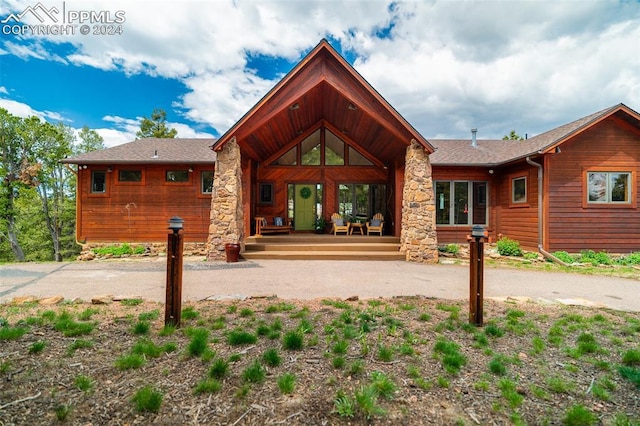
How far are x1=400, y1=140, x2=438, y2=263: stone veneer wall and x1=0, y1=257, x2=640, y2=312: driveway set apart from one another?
2.91ft

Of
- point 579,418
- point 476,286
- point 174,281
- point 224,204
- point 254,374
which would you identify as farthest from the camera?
point 224,204

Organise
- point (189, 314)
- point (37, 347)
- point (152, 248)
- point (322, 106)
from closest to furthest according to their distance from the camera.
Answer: point (37, 347), point (189, 314), point (322, 106), point (152, 248)

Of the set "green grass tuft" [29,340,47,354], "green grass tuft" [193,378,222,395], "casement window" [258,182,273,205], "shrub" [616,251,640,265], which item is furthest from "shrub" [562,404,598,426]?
"casement window" [258,182,273,205]

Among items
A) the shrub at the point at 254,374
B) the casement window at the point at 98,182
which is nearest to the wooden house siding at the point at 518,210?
the shrub at the point at 254,374

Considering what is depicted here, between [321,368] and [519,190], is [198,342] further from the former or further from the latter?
[519,190]

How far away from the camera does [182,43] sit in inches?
349

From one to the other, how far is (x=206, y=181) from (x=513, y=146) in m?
12.6

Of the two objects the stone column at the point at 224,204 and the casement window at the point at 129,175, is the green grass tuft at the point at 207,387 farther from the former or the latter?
the casement window at the point at 129,175

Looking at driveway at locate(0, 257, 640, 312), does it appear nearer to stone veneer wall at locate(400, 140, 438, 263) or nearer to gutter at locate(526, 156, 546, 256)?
stone veneer wall at locate(400, 140, 438, 263)

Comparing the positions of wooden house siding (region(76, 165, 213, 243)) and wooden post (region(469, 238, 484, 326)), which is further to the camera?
wooden house siding (region(76, 165, 213, 243))

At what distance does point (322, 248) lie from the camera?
957 centimetres

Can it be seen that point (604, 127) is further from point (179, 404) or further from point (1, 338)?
point (1, 338)

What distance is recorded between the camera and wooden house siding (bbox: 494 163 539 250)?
1012cm

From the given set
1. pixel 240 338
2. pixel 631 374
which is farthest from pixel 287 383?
pixel 631 374
